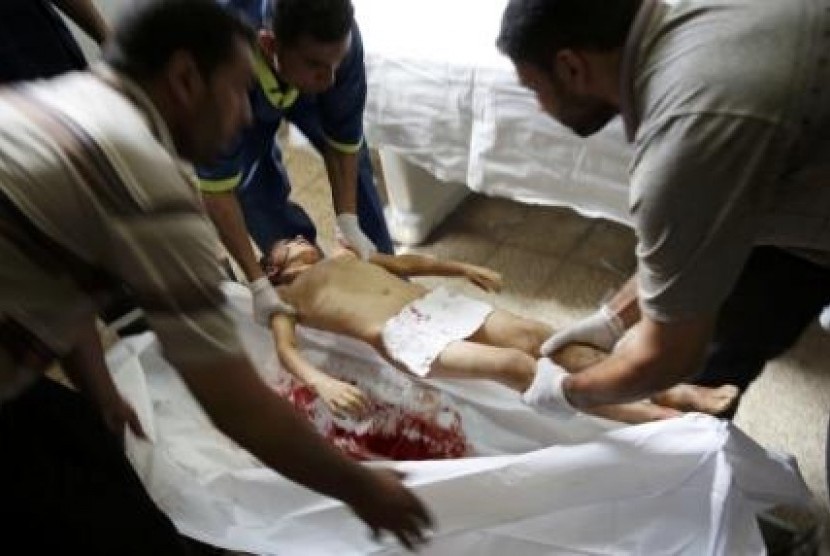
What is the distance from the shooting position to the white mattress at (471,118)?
5.79ft

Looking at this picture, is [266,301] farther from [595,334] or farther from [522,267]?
[522,267]

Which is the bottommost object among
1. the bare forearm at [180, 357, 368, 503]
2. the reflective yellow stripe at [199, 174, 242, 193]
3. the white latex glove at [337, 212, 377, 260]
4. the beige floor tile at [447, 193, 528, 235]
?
the beige floor tile at [447, 193, 528, 235]

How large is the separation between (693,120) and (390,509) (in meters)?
0.51

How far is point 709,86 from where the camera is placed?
822 mm

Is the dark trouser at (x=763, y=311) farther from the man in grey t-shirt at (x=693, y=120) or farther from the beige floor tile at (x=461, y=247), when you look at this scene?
the beige floor tile at (x=461, y=247)

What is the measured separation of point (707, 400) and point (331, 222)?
128 cm

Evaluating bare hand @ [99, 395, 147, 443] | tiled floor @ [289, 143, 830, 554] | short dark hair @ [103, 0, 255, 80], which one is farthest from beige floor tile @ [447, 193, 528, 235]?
short dark hair @ [103, 0, 255, 80]

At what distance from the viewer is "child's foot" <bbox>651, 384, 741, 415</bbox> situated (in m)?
1.31

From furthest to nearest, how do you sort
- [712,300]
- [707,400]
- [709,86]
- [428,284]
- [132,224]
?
[428,284], [707,400], [712,300], [709,86], [132,224]

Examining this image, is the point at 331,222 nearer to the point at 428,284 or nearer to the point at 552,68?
the point at 428,284

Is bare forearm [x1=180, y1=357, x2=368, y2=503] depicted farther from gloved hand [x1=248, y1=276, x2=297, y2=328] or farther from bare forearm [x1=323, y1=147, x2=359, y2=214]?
bare forearm [x1=323, y1=147, x2=359, y2=214]

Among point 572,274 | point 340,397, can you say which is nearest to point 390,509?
point 340,397

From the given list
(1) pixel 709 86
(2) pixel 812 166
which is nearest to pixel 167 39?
(1) pixel 709 86

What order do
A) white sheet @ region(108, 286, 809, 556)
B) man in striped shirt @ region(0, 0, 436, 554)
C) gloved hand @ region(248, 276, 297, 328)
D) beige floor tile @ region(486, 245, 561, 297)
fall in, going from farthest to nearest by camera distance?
beige floor tile @ region(486, 245, 561, 297) → gloved hand @ region(248, 276, 297, 328) → white sheet @ region(108, 286, 809, 556) → man in striped shirt @ region(0, 0, 436, 554)
